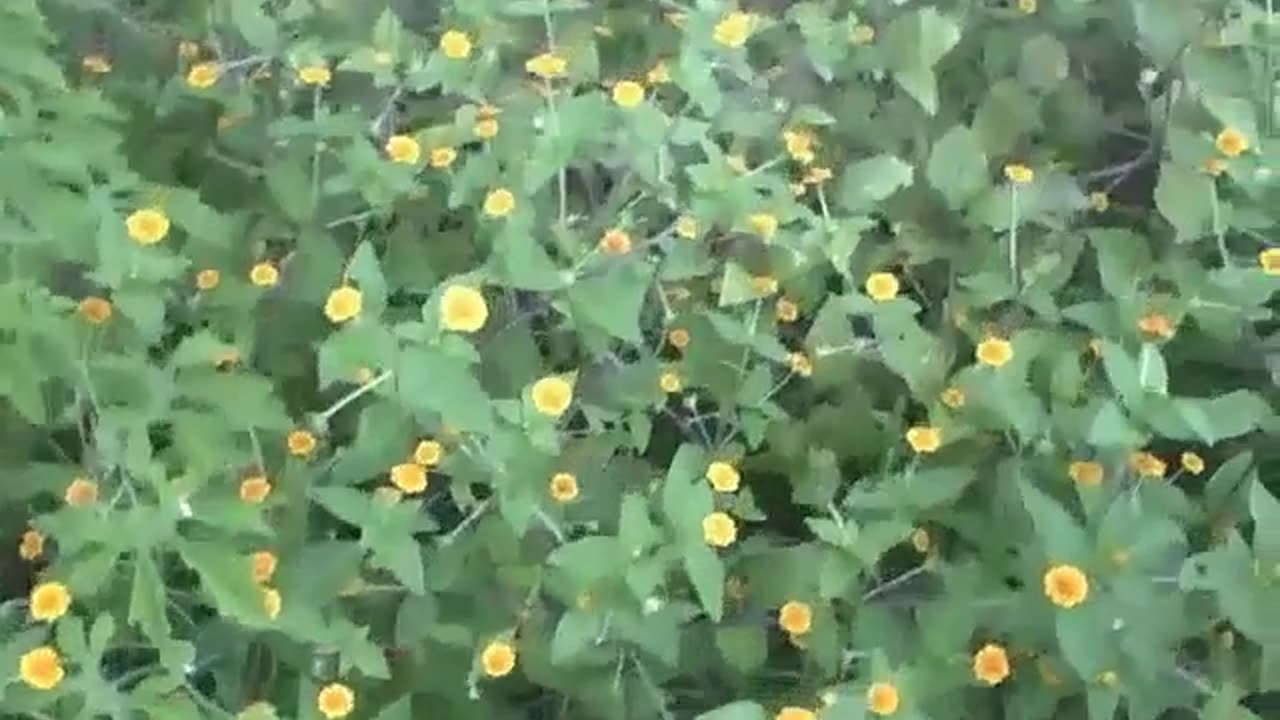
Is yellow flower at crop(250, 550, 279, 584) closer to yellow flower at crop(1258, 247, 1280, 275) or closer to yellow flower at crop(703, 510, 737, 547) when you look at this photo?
yellow flower at crop(703, 510, 737, 547)

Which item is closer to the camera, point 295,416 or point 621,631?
point 621,631

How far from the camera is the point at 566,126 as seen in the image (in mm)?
1153

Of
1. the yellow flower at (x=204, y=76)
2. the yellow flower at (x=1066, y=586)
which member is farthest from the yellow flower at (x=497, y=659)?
the yellow flower at (x=204, y=76)

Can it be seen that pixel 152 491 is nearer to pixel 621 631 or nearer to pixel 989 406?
pixel 621 631

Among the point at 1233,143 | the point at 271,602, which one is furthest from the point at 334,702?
the point at 1233,143

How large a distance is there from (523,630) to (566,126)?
0.36 m

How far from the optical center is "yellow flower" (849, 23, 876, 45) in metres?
1.28

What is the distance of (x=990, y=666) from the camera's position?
1009mm

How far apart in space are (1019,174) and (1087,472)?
26cm

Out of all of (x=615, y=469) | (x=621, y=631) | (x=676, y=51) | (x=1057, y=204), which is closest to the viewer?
(x=621, y=631)

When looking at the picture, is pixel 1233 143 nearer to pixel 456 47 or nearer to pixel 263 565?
pixel 456 47

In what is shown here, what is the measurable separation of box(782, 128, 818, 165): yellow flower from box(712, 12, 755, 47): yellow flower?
8 cm

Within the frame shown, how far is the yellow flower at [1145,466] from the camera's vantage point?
1.06 m

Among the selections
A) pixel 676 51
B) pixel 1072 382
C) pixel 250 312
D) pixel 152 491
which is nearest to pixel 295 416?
pixel 250 312
